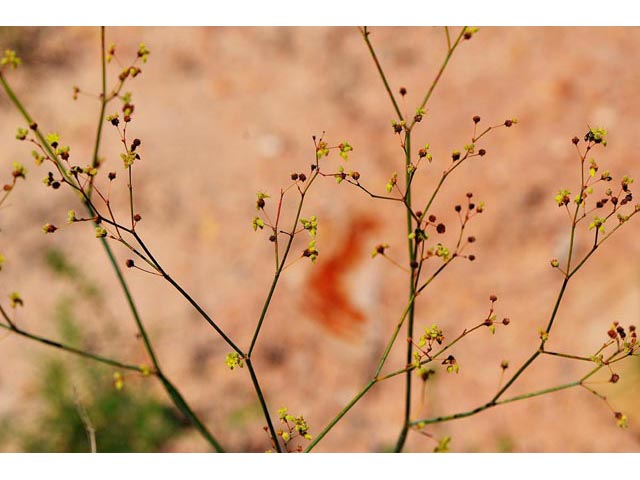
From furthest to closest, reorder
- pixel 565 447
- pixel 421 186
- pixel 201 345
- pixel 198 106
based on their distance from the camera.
A: pixel 198 106 < pixel 421 186 < pixel 201 345 < pixel 565 447

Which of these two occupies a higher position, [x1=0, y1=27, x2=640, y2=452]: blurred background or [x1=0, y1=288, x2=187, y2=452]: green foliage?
[x1=0, y1=27, x2=640, y2=452]: blurred background

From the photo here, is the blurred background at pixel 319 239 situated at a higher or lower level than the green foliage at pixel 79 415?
higher

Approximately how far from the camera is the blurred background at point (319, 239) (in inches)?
125

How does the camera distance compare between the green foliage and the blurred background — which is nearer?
the green foliage

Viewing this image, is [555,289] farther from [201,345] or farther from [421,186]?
[201,345]

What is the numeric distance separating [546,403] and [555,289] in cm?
55

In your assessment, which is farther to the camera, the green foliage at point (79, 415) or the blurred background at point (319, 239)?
the blurred background at point (319, 239)

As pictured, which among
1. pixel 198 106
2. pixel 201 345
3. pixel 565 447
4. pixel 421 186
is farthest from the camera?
pixel 198 106

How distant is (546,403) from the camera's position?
10.6ft

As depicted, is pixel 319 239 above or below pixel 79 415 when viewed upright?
above

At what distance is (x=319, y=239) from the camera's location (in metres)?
3.63

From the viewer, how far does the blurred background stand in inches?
125

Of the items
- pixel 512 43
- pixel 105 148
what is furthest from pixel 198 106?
pixel 512 43

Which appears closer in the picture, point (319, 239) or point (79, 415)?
point (79, 415)
